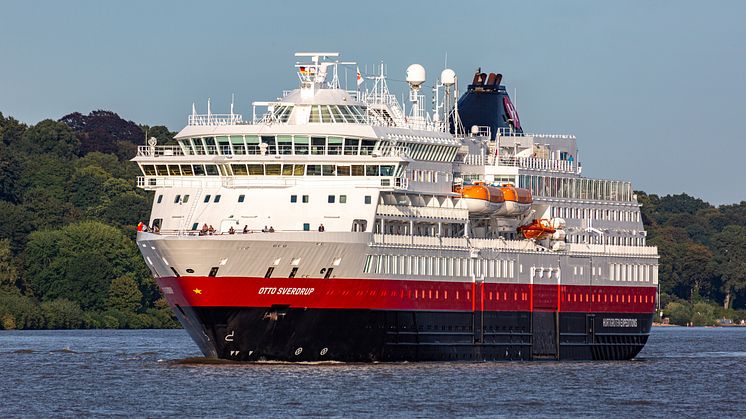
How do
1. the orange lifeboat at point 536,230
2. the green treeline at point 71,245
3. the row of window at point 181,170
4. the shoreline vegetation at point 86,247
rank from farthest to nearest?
1. the shoreline vegetation at point 86,247
2. the green treeline at point 71,245
3. the orange lifeboat at point 536,230
4. the row of window at point 181,170

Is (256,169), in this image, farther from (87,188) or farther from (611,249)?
(87,188)

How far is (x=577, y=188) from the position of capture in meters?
97.4

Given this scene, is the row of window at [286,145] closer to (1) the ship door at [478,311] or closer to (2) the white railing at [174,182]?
(2) the white railing at [174,182]

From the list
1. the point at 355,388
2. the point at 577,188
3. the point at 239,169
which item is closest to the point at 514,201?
the point at 577,188

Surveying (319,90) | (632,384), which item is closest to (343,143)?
(319,90)

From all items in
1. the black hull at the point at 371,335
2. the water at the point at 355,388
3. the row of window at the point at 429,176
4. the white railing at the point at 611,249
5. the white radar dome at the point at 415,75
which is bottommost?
the water at the point at 355,388

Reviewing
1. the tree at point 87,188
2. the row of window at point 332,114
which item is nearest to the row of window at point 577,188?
the row of window at point 332,114

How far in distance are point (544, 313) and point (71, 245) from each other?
6174 centimetres

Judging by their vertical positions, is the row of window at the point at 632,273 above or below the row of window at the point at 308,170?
below

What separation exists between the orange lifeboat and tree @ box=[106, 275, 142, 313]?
58.0 m

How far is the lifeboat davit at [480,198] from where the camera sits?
3438 inches

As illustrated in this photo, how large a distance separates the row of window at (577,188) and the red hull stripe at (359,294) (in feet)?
16.5

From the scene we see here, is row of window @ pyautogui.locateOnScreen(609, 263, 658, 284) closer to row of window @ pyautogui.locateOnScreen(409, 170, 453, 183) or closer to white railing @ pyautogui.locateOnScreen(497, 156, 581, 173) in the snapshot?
white railing @ pyautogui.locateOnScreen(497, 156, 581, 173)

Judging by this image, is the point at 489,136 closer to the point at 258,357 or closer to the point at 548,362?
the point at 548,362
